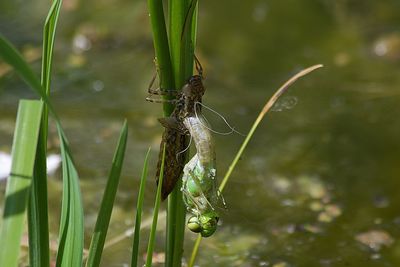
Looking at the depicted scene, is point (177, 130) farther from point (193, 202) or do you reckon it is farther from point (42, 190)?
point (42, 190)

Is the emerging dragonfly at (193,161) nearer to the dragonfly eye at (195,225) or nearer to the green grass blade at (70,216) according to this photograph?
the dragonfly eye at (195,225)

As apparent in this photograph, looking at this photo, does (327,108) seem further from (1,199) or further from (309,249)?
→ (1,199)

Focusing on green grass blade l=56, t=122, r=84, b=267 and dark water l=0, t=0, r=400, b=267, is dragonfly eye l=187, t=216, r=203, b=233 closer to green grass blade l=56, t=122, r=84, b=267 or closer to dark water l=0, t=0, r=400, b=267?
green grass blade l=56, t=122, r=84, b=267

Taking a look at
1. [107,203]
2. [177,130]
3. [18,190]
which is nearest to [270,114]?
[177,130]

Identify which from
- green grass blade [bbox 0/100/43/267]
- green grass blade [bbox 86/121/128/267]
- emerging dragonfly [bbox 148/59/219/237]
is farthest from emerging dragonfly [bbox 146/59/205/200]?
green grass blade [bbox 0/100/43/267]

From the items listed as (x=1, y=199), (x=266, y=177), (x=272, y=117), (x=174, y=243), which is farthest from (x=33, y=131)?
(x=272, y=117)
